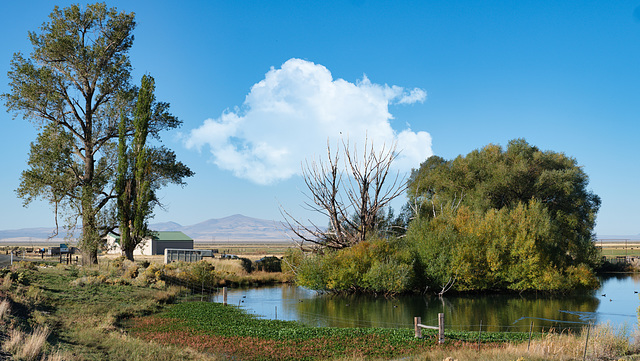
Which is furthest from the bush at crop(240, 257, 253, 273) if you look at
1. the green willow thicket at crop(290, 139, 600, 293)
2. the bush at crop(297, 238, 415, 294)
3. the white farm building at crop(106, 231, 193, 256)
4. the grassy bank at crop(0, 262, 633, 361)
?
the white farm building at crop(106, 231, 193, 256)

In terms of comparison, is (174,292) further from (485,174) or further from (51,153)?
(485,174)

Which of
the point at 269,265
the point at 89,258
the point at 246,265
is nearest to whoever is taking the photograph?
the point at 89,258

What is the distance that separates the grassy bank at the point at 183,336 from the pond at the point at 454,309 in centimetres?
366

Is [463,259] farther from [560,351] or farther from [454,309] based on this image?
[560,351]

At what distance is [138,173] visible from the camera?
40750mm

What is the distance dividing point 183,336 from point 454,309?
62.1 feet

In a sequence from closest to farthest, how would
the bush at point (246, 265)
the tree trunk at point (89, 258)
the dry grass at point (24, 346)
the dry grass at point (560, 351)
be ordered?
1. the dry grass at point (24, 346)
2. the dry grass at point (560, 351)
3. the tree trunk at point (89, 258)
4. the bush at point (246, 265)

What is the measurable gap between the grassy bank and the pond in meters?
3.66

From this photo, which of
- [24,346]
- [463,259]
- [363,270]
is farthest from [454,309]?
[24,346]

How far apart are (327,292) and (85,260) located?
2057cm

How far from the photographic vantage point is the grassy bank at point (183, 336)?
613 inches

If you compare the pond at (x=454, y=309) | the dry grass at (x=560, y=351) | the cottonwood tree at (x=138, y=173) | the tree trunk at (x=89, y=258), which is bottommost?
the pond at (x=454, y=309)

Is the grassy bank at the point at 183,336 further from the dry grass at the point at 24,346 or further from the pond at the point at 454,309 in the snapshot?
the pond at the point at 454,309

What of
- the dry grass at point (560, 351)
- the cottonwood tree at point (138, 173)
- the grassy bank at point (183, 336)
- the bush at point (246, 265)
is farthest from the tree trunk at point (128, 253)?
the dry grass at point (560, 351)
